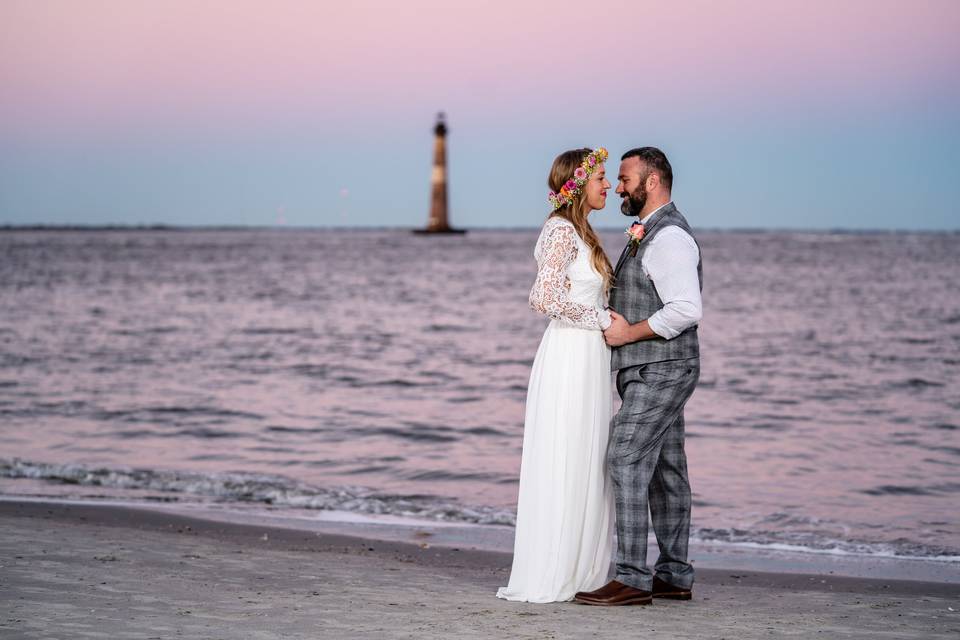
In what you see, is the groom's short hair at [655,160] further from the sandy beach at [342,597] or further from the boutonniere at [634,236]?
the sandy beach at [342,597]

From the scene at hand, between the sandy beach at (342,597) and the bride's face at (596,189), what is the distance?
190 centimetres

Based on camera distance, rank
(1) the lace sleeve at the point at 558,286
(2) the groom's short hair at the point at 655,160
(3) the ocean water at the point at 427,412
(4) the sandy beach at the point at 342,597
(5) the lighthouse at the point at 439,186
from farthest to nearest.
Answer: (5) the lighthouse at the point at 439,186 < (3) the ocean water at the point at 427,412 < (2) the groom's short hair at the point at 655,160 < (1) the lace sleeve at the point at 558,286 < (4) the sandy beach at the point at 342,597

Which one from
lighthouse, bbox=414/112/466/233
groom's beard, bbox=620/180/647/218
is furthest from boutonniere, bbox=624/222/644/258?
lighthouse, bbox=414/112/466/233

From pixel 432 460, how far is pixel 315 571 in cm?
487

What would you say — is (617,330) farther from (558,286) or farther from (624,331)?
(558,286)

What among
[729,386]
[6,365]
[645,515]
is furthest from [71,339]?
[645,515]

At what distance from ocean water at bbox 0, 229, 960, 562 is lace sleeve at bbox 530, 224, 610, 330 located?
3446mm

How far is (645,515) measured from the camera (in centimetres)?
519

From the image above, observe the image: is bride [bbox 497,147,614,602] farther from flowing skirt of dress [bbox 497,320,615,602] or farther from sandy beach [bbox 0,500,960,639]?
sandy beach [bbox 0,500,960,639]

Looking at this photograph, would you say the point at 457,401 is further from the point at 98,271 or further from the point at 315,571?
the point at 98,271

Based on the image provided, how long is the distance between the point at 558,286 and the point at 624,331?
0.38 meters

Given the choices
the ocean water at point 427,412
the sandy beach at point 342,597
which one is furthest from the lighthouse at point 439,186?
the sandy beach at point 342,597

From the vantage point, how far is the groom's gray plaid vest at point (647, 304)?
518 centimetres

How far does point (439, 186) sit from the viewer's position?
368 feet
